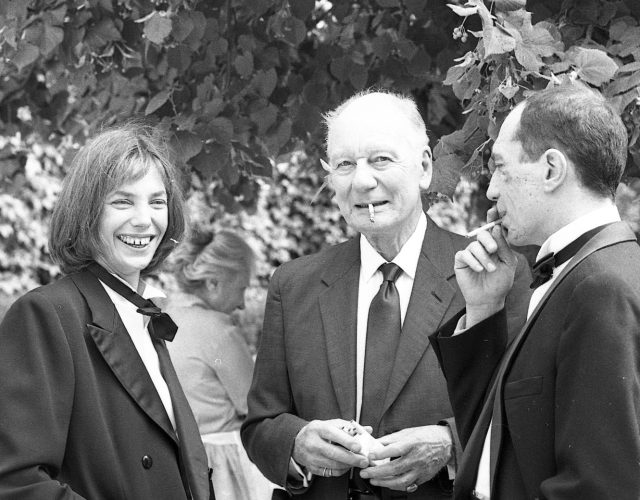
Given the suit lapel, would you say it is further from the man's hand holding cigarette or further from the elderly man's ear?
the elderly man's ear

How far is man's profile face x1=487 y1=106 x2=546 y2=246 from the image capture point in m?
2.26

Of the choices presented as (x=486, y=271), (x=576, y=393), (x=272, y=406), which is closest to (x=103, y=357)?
(x=272, y=406)

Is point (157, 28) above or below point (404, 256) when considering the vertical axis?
above

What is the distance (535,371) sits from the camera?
212cm

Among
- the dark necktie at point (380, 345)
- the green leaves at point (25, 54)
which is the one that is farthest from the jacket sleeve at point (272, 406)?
the green leaves at point (25, 54)

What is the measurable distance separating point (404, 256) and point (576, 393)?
121 centimetres

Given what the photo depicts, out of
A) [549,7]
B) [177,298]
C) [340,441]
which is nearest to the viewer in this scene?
[340,441]

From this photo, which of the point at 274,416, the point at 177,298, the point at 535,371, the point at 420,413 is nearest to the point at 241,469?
the point at 177,298

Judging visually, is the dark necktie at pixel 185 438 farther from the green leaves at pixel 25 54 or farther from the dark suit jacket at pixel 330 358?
the green leaves at pixel 25 54

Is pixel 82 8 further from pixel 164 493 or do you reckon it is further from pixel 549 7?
pixel 164 493

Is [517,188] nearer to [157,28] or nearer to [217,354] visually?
[157,28]

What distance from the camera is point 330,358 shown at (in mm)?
3043

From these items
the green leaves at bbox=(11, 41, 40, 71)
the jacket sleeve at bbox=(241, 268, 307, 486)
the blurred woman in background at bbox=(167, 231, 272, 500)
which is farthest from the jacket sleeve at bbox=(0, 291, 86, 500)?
the blurred woman in background at bbox=(167, 231, 272, 500)

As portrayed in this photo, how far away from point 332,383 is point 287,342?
0.75 ft
